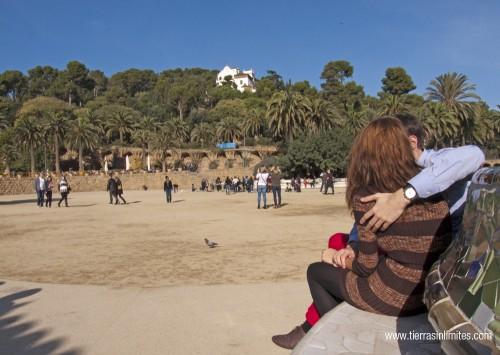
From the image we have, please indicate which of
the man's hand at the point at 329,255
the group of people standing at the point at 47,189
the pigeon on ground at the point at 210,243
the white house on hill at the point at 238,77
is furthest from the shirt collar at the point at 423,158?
the white house on hill at the point at 238,77

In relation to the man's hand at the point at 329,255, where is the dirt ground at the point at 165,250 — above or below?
below

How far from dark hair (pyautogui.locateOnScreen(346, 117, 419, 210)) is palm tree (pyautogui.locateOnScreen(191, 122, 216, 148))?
81612mm

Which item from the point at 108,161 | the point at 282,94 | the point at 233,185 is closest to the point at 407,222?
the point at 233,185

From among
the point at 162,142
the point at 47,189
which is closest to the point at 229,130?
the point at 162,142

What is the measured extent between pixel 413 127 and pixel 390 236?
93 centimetres

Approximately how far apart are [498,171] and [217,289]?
4012mm

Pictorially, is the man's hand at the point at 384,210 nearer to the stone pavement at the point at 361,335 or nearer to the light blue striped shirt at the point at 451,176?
the light blue striped shirt at the point at 451,176

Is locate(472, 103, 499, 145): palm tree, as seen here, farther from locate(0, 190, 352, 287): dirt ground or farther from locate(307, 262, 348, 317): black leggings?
locate(307, 262, 348, 317): black leggings

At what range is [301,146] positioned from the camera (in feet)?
145

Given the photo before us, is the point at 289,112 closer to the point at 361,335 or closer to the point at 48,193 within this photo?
the point at 48,193

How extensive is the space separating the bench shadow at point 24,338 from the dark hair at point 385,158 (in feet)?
8.61

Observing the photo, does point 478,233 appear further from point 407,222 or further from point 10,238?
point 10,238

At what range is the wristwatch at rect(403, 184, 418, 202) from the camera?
2475 mm

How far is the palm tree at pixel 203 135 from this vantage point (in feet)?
277
